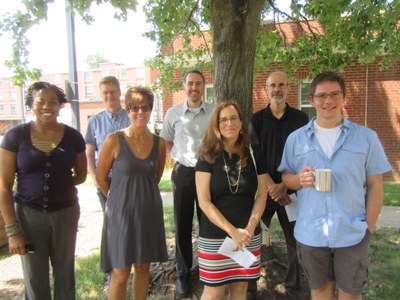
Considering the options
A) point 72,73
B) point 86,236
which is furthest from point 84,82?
point 86,236

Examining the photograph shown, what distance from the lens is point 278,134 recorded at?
3.53 meters

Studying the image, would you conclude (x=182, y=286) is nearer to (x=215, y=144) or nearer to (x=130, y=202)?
(x=130, y=202)

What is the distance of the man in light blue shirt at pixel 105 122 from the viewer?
3.97 m

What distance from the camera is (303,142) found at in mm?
2764

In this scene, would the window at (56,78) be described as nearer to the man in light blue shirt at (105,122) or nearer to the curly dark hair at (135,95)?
the man in light blue shirt at (105,122)

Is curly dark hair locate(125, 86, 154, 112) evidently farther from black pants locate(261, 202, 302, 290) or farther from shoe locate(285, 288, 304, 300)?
shoe locate(285, 288, 304, 300)

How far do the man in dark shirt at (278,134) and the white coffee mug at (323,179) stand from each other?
0.92 meters

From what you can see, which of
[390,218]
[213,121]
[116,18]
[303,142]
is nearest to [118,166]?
[213,121]

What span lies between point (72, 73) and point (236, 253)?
5.15m

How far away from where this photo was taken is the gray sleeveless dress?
9.78ft

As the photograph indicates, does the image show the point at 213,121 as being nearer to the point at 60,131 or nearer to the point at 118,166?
the point at 118,166

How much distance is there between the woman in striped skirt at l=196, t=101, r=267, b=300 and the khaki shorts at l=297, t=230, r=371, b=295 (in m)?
0.45

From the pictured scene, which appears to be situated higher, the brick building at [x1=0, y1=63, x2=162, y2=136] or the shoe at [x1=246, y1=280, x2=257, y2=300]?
the brick building at [x1=0, y1=63, x2=162, y2=136]

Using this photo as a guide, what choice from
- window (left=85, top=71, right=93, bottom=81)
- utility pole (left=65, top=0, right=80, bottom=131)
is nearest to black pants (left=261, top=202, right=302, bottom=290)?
utility pole (left=65, top=0, right=80, bottom=131)
